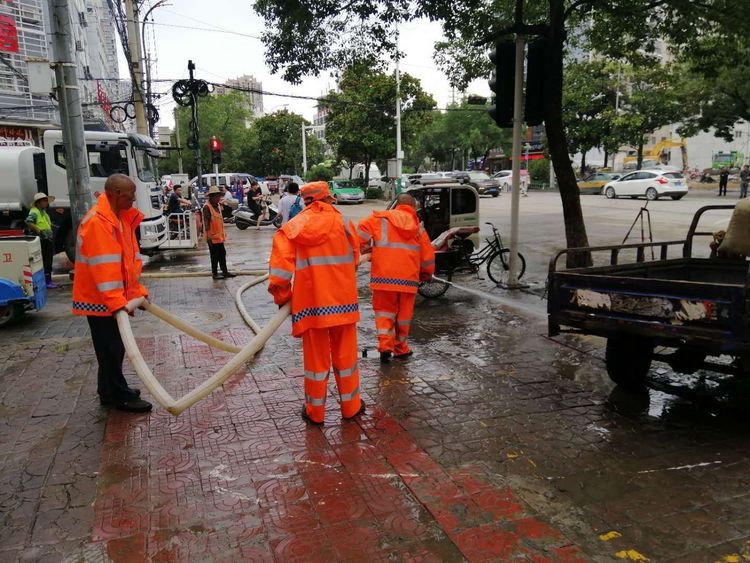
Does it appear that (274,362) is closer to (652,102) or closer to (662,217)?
(662,217)

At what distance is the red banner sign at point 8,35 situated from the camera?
18203mm

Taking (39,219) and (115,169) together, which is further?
(115,169)

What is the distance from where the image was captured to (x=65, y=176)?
1202 centimetres

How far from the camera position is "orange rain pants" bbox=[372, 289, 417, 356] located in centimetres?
Answer: 572

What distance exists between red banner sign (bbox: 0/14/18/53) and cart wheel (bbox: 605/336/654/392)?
20.3 metres

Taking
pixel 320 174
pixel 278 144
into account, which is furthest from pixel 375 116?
pixel 278 144

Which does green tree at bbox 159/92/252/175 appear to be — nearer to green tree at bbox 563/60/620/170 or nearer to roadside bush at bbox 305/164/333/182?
roadside bush at bbox 305/164/333/182

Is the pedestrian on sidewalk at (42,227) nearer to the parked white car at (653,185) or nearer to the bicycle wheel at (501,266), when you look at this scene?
the bicycle wheel at (501,266)

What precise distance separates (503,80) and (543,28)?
89 cm

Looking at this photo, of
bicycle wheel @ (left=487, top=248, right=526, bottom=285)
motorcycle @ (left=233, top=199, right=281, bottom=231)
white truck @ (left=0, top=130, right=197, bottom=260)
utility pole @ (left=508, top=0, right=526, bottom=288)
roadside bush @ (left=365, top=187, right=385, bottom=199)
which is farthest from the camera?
roadside bush @ (left=365, top=187, right=385, bottom=199)

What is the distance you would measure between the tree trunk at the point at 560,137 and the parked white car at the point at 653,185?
19330mm

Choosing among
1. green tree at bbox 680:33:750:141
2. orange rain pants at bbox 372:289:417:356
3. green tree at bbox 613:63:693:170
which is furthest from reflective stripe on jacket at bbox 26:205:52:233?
green tree at bbox 613:63:693:170

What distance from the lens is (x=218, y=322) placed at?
7.67m

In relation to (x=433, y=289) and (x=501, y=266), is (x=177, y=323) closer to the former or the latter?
(x=433, y=289)
